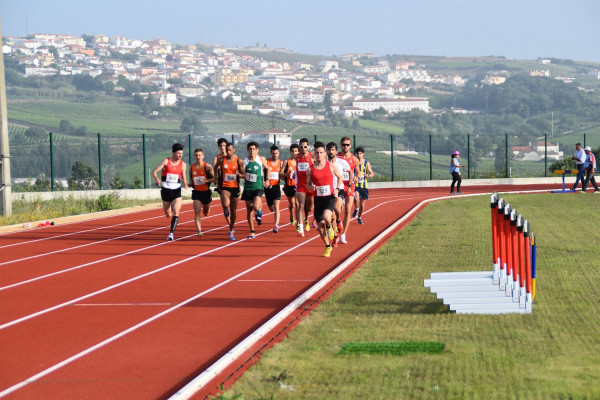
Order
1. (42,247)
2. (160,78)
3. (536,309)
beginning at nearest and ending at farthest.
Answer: (536,309)
(42,247)
(160,78)

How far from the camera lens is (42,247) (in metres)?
18.8

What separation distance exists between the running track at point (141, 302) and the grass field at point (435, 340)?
38 cm

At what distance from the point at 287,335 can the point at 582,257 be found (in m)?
7.39

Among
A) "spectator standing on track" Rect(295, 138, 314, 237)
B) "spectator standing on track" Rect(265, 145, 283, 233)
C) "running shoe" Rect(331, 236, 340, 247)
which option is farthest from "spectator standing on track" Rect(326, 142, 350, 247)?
"spectator standing on track" Rect(265, 145, 283, 233)

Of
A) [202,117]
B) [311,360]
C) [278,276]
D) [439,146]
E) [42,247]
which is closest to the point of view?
[311,360]

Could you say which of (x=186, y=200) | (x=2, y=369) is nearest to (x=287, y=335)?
(x=2, y=369)

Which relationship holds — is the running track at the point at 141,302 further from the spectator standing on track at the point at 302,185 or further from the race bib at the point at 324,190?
the race bib at the point at 324,190

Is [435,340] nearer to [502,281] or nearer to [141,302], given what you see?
[502,281]

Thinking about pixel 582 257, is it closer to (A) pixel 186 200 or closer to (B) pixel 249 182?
(B) pixel 249 182

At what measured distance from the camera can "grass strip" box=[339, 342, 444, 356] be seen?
818 cm

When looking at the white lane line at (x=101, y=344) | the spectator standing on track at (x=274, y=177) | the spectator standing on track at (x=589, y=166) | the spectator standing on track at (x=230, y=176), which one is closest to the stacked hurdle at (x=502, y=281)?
the white lane line at (x=101, y=344)

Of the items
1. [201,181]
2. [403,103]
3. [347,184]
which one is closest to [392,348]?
[347,184]

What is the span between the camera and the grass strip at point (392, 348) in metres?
8.18

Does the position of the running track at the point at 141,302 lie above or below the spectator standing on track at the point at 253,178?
below
